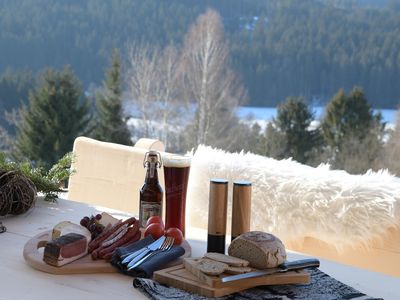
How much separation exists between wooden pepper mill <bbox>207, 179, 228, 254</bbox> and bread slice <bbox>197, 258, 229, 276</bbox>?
0.63ft

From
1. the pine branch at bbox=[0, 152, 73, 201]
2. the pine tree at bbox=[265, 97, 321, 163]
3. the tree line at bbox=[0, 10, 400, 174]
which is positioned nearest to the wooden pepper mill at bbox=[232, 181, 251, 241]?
→ the pine branch at bbox=[0, 152, 73, 201]

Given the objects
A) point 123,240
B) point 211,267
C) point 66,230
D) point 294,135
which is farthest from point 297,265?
point 294,135

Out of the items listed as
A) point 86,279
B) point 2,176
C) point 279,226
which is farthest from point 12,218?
point 279,226

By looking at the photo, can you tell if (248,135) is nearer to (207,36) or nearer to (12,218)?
(207,36)

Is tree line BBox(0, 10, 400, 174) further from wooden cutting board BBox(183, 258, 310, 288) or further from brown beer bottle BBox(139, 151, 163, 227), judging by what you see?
wooden cutting board BBox(183, 258, 310, 288)

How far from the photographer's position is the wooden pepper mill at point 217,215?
1304mm

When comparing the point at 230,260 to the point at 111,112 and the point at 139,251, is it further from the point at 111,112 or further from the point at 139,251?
the point at 111,112

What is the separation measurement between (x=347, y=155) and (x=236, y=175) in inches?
394

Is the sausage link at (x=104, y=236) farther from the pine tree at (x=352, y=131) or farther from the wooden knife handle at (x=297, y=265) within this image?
the pine tree at (x=352, y=131)

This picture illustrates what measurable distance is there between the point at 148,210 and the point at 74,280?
0.32 m

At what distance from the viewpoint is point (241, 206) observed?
131 cm

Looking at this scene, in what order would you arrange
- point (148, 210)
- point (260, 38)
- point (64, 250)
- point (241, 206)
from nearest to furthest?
1. point (64, 250)
2. point (241, 206)
3. point (148, 210)
4. point (260, 38)

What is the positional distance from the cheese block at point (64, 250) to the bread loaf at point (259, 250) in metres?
0.33

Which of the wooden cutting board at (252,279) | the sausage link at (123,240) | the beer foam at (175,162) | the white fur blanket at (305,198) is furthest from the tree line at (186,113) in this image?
the wooden cutting board at (252,279)
